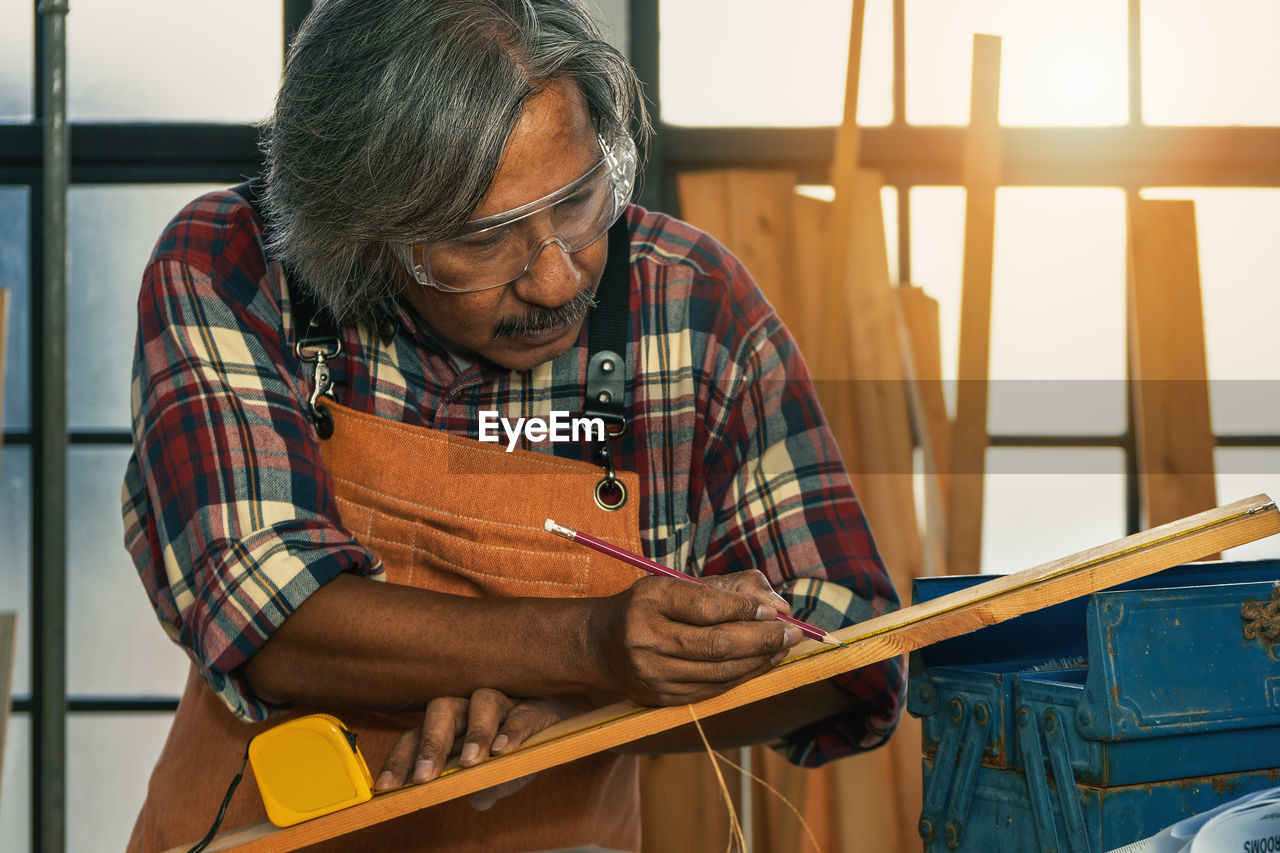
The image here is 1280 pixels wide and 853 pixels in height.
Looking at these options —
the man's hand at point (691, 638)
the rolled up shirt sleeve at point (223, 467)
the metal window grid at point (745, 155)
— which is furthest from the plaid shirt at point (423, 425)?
the metal window grid at point (745, 155)

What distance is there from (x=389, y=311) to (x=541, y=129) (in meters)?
0.39

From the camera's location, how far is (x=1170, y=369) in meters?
3.13

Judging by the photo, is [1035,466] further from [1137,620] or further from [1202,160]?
[1137,620]

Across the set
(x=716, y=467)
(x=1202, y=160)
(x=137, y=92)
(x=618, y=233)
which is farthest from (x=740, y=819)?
(x=137, y=92)

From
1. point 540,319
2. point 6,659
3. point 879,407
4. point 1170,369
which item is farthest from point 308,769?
point 1170,369

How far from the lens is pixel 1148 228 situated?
10.3 ft

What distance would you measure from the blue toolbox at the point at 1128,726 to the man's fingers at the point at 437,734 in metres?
0.56

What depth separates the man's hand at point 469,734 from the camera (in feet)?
4.00

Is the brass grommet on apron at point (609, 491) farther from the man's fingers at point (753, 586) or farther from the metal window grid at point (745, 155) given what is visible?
the metal window grid at point (745, 155)

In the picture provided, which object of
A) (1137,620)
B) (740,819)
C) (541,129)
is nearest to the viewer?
(1137,620)

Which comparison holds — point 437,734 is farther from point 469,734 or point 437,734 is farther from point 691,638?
point 691,638

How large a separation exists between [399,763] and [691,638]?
15.2 inches

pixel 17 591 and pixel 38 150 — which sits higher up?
pixel 38 150

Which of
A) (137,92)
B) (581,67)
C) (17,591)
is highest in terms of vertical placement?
(137,92)
